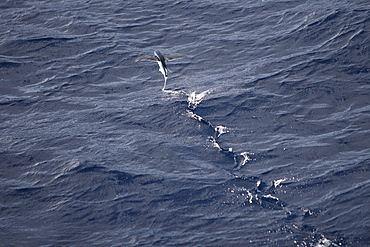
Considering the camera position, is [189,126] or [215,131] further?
[189,126]

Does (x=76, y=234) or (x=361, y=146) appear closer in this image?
(x=76, y=234)

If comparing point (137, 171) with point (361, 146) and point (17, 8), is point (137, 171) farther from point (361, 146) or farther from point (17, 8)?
point (17, 8)

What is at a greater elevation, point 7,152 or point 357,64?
point 357,64

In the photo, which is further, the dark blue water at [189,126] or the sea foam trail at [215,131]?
the sea foam trail at [215,131]

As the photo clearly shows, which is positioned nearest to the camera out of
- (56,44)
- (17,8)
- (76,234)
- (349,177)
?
(76,234)

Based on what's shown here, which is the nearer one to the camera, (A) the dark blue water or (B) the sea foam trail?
(A) the dark blue water

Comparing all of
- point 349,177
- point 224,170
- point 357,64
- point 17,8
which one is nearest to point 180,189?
point 224,170

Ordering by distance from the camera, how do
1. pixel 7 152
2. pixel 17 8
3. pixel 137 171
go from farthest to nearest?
pixel 17 8, pixel 7 152, pixel 137 171
